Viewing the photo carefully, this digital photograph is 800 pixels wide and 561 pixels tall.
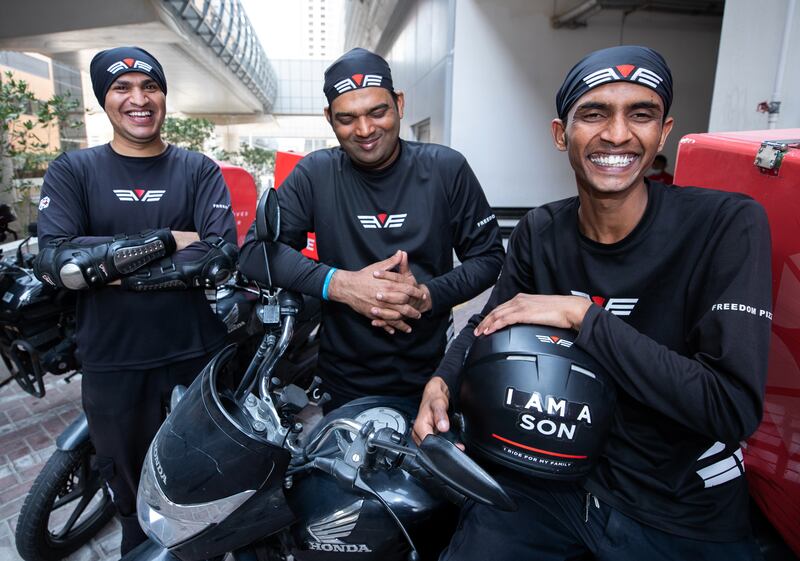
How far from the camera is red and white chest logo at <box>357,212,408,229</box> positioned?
2115mm

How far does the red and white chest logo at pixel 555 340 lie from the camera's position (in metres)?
1.31

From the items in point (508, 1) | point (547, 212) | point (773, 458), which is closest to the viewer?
point (773, 458)

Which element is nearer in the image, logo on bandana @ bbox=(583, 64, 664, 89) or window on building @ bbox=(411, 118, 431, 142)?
logo on bandana @ bbox=(583, 64, 664, 89)

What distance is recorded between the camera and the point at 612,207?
1491 millimetres

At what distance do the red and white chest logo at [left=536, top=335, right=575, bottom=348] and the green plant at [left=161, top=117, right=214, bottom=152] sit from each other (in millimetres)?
20911

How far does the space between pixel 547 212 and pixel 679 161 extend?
2.14 feet

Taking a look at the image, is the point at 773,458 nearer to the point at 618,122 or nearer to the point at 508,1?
the point at 618,122

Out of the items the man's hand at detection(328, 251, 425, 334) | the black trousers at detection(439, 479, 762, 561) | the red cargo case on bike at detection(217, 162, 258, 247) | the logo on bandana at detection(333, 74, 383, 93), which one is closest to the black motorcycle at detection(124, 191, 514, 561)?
the black trousers at detection(439, 479, 762, 561)

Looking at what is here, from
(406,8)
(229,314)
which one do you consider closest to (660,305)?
(229,314)

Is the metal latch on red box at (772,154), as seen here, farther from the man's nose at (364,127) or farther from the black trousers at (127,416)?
the black trousers at (127,416)

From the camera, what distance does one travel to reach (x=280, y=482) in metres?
1.40

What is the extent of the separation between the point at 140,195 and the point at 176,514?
1.53 metres

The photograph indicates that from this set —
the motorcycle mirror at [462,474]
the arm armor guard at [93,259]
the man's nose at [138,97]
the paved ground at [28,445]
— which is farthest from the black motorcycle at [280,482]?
the paved ground at [28,445]

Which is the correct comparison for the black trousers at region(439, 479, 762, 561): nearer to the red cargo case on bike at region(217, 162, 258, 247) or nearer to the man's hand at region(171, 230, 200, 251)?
the man's hand at region(171, 230, 200, 251)
